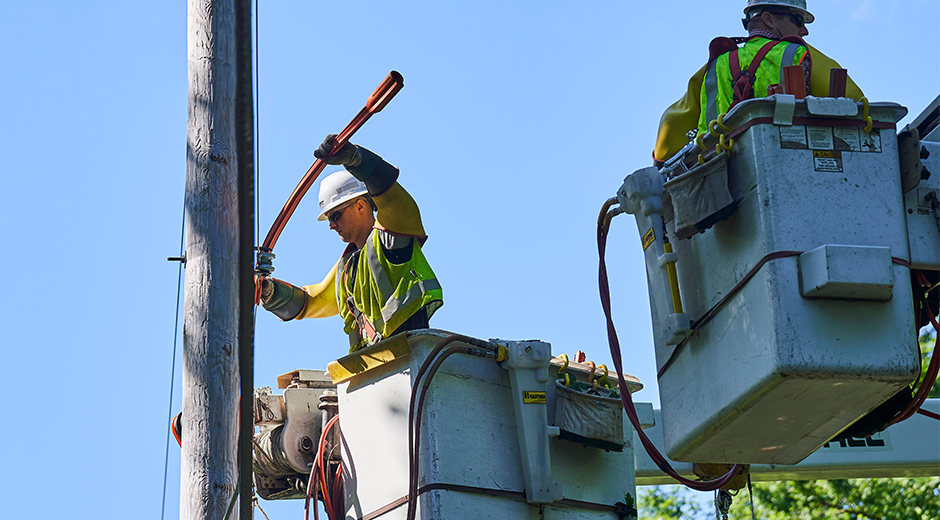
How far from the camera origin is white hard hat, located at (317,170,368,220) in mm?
8008

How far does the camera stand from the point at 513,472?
6.72 metres

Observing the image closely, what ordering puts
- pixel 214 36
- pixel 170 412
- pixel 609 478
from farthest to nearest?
pixel 609 478 < pixel 170 412 < pixel 214 36

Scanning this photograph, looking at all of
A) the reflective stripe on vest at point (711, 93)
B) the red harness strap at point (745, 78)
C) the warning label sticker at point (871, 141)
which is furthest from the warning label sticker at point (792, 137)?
the reflective stripe on vest at point (711, 93)

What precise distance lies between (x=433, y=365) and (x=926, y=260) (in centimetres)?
249

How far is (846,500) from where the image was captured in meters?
17.0

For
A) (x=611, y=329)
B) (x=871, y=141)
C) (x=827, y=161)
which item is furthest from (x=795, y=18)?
(x=611, y=329)

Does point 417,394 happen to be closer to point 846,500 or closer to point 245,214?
point 245,214

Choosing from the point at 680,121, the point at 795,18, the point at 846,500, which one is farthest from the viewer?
the point at 846,500

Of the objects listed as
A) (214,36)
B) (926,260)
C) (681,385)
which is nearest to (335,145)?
(214,36)

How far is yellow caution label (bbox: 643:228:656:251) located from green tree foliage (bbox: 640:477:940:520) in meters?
11.7

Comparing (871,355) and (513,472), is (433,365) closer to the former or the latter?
(513,472)

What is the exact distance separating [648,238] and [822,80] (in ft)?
3.66

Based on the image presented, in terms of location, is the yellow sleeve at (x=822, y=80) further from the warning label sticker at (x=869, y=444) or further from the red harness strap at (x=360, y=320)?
the warning label sticker at (x=869, y=444)

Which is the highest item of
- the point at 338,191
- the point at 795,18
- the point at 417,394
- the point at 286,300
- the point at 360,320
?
the point at 795,18
